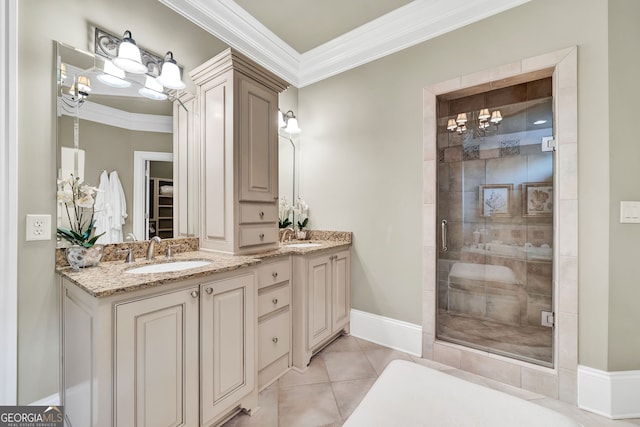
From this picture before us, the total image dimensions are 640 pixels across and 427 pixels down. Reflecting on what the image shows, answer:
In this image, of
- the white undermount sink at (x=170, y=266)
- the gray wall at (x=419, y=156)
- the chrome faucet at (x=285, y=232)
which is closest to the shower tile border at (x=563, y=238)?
the gray wall at (x=419, y=156)

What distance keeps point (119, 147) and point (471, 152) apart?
2508mm

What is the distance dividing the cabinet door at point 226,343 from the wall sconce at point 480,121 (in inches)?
76.9

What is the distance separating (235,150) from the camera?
1773mm

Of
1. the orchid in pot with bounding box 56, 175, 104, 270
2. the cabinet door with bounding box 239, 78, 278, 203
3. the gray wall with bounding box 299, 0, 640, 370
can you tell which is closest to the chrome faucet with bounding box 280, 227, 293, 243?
the gray wall with bounding box 299, 0, 640, 370

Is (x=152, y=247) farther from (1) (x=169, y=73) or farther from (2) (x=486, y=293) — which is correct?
(2) (x=486, y=293)

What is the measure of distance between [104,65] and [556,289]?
314cm

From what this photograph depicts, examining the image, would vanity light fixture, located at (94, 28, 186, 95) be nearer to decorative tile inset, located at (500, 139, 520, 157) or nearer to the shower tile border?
the shower tile border

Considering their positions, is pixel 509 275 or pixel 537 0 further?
pixel 509 275

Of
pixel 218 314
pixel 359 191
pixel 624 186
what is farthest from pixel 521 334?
pixel 218 314

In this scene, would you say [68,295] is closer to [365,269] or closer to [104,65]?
[104,65]

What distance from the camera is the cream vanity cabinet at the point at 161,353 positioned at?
3.39ft

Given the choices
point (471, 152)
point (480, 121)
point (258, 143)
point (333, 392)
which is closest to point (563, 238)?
point (471, 152)

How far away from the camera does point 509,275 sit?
208cm

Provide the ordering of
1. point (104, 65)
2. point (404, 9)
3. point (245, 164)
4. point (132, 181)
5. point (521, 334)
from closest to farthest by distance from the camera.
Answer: point (104, 65)
point (132, 181)
point (245, 164)
point (521, 334)
point (404, 9)
